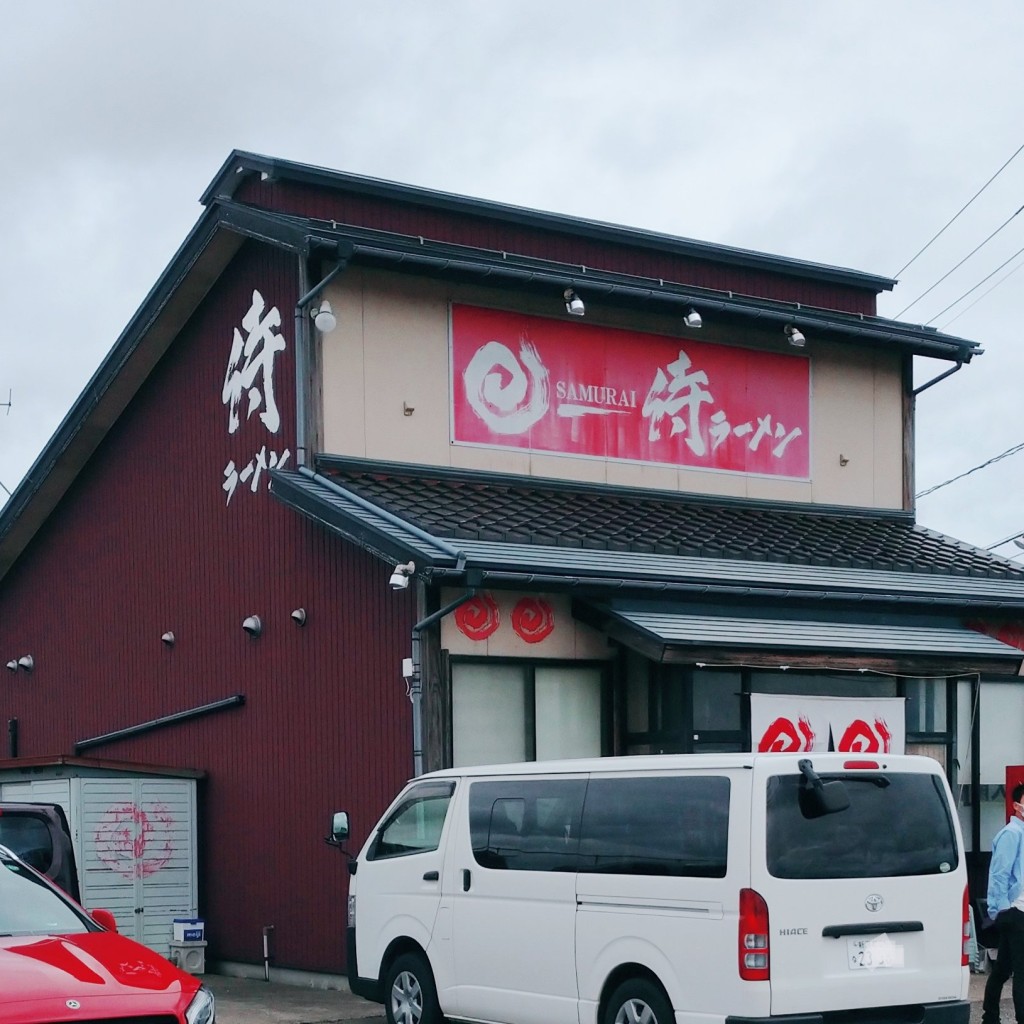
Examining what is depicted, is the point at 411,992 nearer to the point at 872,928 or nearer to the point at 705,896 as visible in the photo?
the point at 705,896

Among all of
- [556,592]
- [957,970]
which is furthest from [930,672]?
[957,970]

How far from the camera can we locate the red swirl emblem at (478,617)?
15.2 meters

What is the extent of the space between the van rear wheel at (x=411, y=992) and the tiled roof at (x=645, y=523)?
4.26m

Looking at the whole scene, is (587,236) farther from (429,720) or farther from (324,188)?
(429,720)

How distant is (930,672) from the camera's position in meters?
16.5

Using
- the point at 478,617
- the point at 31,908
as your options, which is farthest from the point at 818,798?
the point at 478,617

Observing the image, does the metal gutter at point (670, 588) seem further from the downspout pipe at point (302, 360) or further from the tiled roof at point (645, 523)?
the downspout pipe at point (302, 360)

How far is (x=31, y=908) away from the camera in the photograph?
8.84 meters

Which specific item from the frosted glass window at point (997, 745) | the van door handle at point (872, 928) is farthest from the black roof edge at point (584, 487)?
the van door handle at point (872, 928)

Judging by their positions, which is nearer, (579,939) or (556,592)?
(579,939)

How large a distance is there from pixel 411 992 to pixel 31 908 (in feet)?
12.6

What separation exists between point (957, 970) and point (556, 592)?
19.6 feet

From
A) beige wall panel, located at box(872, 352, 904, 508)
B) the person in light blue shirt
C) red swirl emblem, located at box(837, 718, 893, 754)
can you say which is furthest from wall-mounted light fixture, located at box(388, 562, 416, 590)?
beige wall panel, located at box(872, 352, 904, 508)

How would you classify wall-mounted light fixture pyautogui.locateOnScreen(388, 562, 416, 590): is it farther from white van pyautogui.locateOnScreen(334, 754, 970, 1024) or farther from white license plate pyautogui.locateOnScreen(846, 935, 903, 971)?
white license plate pyautogui.locateOnScreen(846, 935, 903, 971)
